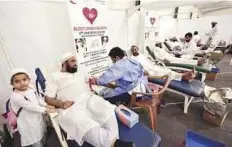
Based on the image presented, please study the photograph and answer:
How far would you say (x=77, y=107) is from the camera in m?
1.43

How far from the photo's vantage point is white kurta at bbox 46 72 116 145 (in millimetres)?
1279

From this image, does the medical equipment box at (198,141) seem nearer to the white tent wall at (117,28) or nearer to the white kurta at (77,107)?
the white kurta at (77,107)

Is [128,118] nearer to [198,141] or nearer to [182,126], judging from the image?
[198,141]

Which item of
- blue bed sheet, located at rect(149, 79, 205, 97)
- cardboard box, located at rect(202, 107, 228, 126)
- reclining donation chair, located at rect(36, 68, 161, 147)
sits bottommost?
cardboard box, located at rect(202, 107, 228, 126)

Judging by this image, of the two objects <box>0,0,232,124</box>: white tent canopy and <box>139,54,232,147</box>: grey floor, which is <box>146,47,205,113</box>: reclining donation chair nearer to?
<box>139,54,232,147</box>: grey floor

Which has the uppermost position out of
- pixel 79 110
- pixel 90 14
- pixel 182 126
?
pixel 90 14

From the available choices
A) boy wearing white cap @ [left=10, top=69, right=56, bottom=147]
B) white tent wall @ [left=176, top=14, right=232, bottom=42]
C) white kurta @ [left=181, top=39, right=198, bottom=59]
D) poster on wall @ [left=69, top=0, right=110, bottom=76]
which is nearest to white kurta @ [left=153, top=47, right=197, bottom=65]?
white kurta @ [left=181, top=39, right=198, bottom=59]

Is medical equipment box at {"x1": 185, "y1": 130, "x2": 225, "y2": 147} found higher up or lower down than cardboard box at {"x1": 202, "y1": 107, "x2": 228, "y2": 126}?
higher up

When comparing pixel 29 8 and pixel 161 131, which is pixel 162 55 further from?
pixel 29 8

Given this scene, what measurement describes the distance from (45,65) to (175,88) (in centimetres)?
213

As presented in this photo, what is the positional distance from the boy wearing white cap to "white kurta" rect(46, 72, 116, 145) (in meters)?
0.17

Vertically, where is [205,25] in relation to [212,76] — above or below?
above

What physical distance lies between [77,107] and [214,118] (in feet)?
6.35

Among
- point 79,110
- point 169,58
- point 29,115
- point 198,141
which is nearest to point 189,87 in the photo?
point 198,141
